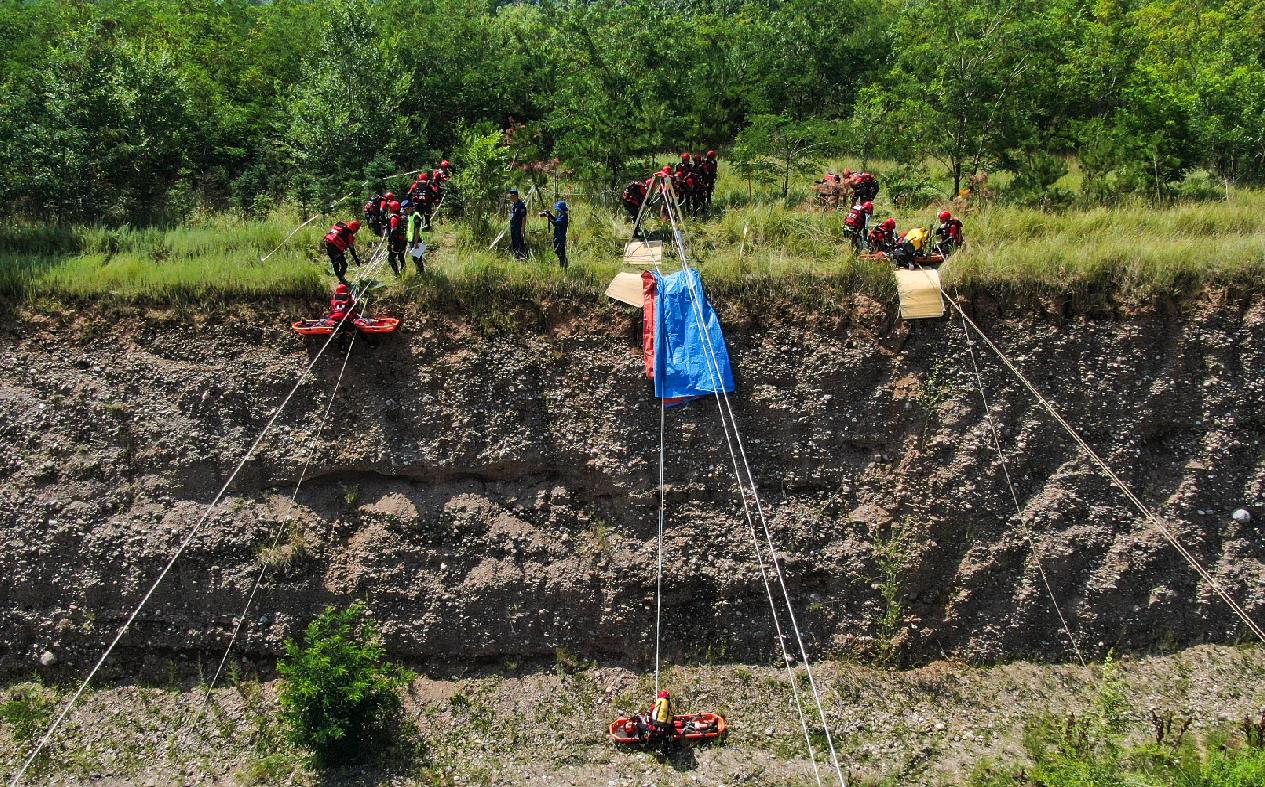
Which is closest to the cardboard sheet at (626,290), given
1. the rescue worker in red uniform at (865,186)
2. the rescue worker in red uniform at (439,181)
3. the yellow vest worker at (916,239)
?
the yellow vest worker at (916,239)

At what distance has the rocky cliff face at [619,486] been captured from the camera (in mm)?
11477

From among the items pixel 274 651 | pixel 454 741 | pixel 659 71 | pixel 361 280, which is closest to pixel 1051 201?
pixel 659 71

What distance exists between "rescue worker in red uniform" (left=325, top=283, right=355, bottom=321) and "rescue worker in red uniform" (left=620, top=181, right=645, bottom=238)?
4.99 m

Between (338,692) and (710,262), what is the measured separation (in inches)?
310

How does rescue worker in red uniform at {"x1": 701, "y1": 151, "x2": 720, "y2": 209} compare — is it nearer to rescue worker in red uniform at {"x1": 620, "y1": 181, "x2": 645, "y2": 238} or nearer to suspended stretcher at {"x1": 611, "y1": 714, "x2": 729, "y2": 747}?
rescue worker in red uniform at {"x1": 620, "y1": 181, "x2": 645, "y2": 238}

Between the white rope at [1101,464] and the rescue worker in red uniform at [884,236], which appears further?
the rescue worker in red uniform at [884,236]

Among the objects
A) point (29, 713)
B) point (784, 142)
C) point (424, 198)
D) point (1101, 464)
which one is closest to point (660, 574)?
point (1101, 464)

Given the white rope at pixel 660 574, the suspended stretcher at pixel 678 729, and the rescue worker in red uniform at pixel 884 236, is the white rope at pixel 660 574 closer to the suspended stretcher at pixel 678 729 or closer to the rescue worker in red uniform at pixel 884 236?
the suspended stretcher at pixel 678 729

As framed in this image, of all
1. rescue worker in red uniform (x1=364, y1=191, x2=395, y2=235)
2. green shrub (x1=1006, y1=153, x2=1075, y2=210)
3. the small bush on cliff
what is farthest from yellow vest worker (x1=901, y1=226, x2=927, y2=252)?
the small bush on cliff

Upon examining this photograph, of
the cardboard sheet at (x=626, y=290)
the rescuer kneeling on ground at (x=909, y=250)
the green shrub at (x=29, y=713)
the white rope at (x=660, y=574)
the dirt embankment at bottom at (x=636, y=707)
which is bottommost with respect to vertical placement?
the dirt embankment at bottom at (x=636, y=707)

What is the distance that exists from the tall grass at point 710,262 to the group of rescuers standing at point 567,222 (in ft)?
1.11

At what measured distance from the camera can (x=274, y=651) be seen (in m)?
11.5

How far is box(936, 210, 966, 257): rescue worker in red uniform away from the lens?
505 inches

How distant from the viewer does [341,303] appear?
458 inches
